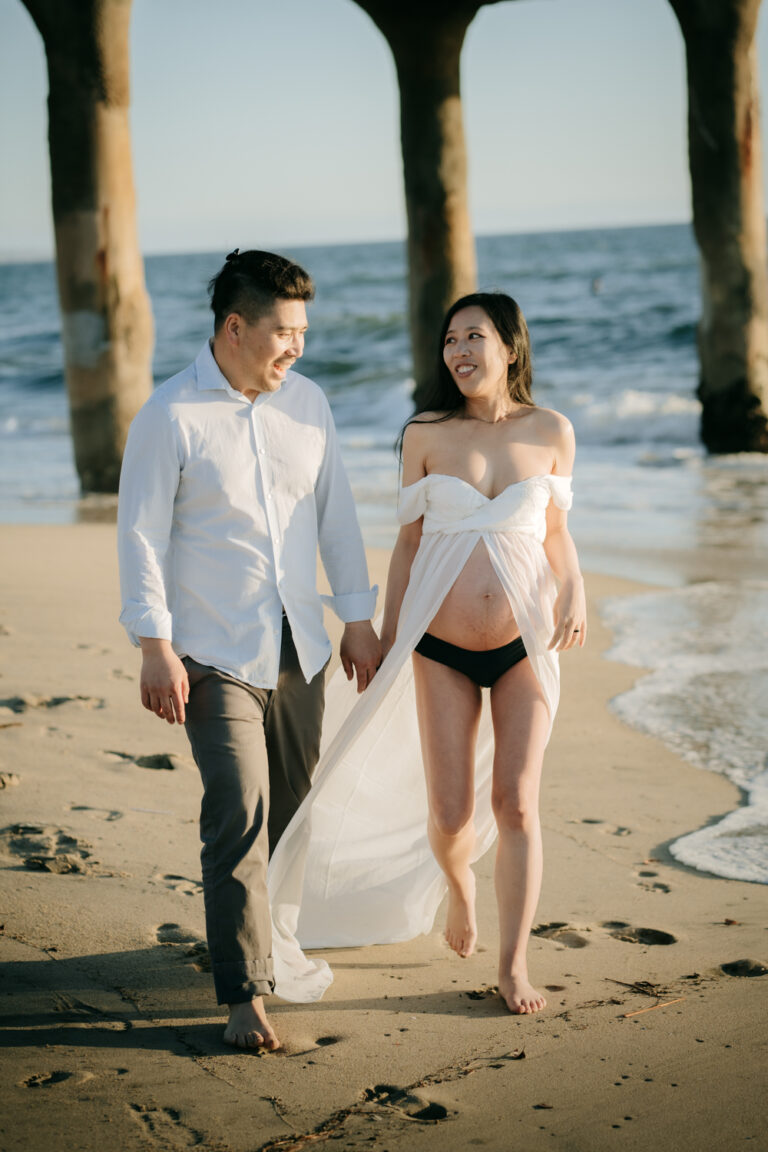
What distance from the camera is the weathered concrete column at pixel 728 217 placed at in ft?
41.6

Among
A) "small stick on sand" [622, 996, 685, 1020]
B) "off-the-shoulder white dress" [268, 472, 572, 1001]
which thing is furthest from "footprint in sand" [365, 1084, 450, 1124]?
"small stick on sand" [622, 996, 685, 1020]

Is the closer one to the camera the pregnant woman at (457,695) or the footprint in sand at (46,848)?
the pregnant woman at (457,695)

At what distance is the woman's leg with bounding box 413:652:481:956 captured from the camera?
331 centimetres

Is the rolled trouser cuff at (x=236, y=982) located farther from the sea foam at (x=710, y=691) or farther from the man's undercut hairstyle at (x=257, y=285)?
the sea foam at (x=710, y=691)


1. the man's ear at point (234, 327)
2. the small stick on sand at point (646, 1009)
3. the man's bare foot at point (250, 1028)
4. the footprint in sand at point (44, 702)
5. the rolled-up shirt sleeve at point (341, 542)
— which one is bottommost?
the small stick on sand at point (646, 1009)

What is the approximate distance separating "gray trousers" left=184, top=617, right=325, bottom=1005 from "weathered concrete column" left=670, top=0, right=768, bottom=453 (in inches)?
453

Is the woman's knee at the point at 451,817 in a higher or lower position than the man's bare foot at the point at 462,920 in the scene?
higher

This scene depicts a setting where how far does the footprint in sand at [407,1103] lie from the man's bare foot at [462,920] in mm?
719

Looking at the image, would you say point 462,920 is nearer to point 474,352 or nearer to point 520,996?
point 520,996

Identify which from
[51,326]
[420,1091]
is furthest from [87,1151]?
[51,326]

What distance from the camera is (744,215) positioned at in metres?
13.1

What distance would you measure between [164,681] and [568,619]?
3.60 ft

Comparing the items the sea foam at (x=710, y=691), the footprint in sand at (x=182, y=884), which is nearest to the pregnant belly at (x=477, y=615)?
the footprint in sand at (x=182, y=884)

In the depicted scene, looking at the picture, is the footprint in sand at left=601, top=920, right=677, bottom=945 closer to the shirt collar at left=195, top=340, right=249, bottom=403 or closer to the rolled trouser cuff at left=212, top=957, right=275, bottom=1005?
the rolled trouser cuff at left=212, top=957, right=275, bottom=1005
